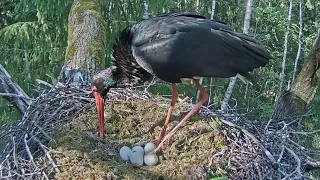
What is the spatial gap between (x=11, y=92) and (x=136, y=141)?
0.96 metres

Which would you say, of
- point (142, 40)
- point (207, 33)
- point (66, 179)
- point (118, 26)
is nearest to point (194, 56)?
point (207, 33)

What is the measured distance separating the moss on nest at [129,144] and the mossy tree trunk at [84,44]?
1.31 ft

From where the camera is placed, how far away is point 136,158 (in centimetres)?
336

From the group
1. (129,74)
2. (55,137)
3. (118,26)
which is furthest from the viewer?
(118,26)

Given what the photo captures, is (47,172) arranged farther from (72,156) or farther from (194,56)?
(194,56)

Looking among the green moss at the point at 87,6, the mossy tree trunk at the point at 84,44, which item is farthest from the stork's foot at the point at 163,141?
the green moss at the point at 87,6

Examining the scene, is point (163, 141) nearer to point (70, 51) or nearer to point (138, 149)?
point (138, 149)

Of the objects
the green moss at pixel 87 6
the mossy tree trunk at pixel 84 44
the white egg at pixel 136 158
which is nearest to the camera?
the white egg at pixel 136 158

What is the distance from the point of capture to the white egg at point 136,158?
3357 mm

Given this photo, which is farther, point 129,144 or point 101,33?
point 101,33

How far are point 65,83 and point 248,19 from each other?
6.38m

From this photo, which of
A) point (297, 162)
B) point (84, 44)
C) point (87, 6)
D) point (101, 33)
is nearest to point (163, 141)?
point (297, 162)

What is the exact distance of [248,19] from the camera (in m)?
9.79

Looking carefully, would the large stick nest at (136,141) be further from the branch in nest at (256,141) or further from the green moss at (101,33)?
the green moss at (101,33)
